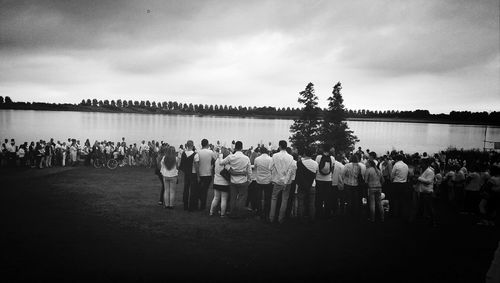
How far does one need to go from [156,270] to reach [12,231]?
406cm

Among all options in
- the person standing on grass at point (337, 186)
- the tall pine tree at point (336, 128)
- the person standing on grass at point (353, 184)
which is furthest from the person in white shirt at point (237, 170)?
the tall pine tree at point (336, 128)

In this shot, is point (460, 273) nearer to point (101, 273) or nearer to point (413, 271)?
point (413, 271)

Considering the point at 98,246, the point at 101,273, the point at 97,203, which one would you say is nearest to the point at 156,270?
the point at 101,273

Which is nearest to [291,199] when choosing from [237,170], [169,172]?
[237,170]

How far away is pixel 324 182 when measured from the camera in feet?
30.4

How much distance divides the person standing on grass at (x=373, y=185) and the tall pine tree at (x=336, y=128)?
32630 mm

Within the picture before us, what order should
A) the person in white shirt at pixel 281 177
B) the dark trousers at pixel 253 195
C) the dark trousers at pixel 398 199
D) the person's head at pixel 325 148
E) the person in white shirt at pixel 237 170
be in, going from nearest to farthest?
1. the person in white shirt at pixel 281 177
2. the person in white shirt at pixel 237 170
3. the person's head at pixel 325 148
4. the dark trousers at pixel 398 199
5. the dark trousers at pixel 253 195

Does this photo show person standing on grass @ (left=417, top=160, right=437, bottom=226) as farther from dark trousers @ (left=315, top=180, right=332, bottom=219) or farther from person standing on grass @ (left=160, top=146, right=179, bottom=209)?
person standing on grass @ (left=160, top=146, right=179, bottom=209)

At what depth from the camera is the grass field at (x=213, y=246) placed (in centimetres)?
562

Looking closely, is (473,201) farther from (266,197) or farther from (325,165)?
(266,197)

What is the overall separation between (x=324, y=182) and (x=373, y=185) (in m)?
1.43

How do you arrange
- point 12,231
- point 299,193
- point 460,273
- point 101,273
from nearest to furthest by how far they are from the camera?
point 101,273 < point 460,273 < point 12,231 < point 299,193

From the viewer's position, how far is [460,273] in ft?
19.6

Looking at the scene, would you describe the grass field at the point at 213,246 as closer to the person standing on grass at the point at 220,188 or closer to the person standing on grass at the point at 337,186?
the person standing on grass at the point at 220,188
